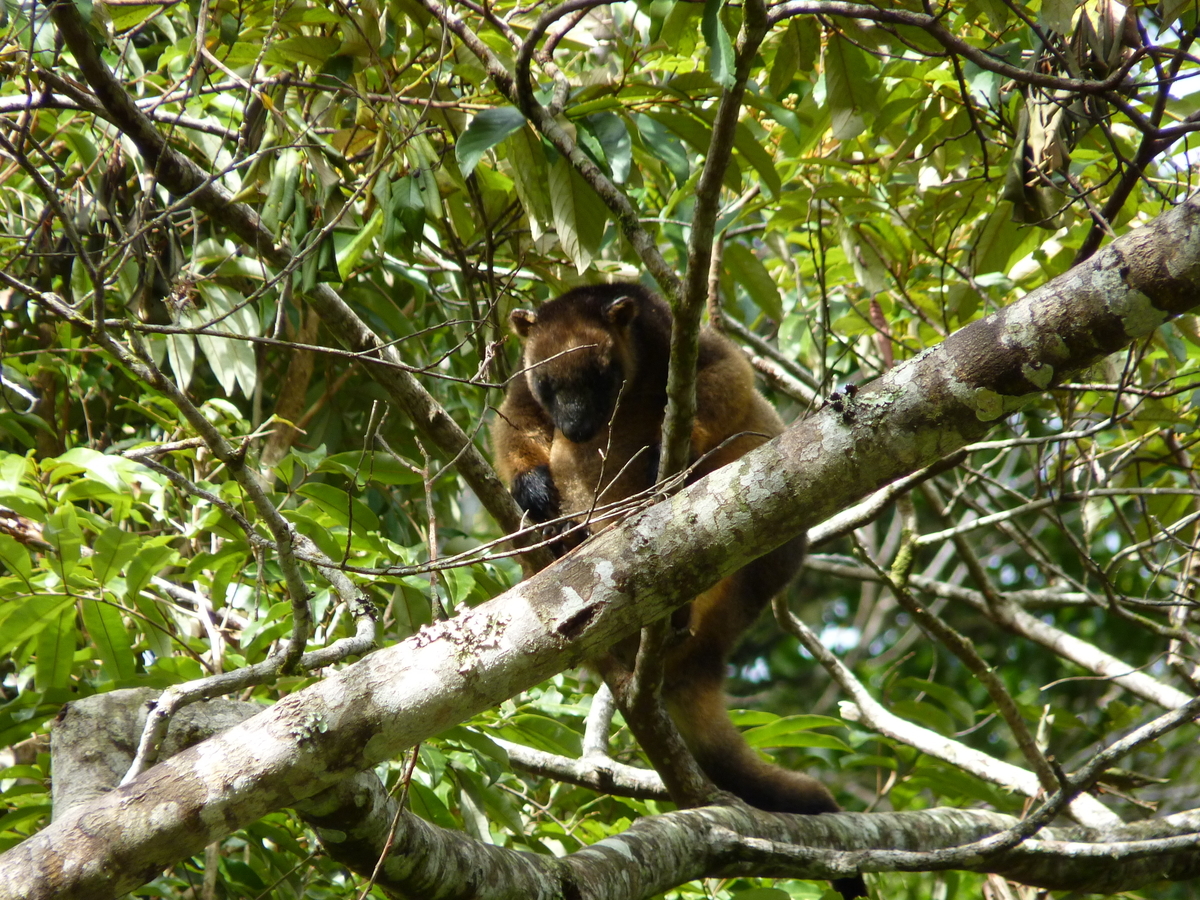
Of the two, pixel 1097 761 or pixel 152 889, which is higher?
pixel 152 889

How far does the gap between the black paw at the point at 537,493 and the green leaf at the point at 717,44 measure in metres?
2.25

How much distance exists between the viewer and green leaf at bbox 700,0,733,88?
2.54 metres

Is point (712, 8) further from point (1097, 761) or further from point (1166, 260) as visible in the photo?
point (1097, 761)

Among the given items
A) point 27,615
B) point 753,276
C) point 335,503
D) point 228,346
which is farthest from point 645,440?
point 27,615

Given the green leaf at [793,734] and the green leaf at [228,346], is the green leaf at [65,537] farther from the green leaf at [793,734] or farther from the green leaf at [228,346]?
the green leaf at [793,734]

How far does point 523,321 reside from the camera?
491cm

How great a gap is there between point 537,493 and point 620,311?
946 mm

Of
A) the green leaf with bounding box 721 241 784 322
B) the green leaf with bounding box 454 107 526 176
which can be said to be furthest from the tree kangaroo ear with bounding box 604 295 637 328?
the green leaf with bounding box 454 107 526 176

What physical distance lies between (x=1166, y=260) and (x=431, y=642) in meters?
1.72

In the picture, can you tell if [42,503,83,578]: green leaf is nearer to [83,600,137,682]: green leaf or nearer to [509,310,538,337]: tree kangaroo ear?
[83,600,137,682]: green leaf

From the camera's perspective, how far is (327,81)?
11.2ft

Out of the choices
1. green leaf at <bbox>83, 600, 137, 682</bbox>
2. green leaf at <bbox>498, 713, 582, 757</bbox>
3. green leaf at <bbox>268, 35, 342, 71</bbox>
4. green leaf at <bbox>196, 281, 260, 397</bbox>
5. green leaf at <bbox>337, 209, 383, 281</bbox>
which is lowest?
green leaf at <bbox>498, 713, 582, 757</bbox>

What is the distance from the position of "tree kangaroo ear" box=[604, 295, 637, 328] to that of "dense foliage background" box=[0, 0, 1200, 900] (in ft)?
0.80

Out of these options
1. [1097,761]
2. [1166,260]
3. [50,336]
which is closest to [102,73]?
[50,336]
